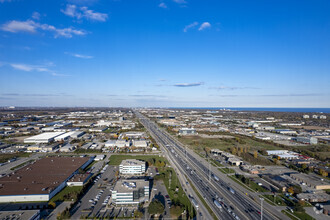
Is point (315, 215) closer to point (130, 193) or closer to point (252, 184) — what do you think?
point (252, 184)

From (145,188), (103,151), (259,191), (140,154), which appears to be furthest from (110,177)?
(259,191)

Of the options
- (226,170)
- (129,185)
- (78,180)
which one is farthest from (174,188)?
(78,180)

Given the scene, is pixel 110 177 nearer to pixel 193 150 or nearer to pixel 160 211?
pixel 160 211

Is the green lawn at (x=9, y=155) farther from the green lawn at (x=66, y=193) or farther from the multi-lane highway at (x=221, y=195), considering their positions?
the multi-lane highway at (x=221, y=195)

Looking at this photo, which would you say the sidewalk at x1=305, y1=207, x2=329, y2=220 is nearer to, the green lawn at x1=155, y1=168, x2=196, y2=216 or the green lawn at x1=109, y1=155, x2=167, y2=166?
the green lawn at x1=155, y1=168, x2=196, y2=216

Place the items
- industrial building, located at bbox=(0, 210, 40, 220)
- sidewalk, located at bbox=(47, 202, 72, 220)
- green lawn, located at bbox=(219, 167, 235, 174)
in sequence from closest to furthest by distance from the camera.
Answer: industrial building, located at bbox=(0, 210, 40, 220)
sidewalk, located at bbox=(47, 202, 72, 220)
green lawn, located at bbox=(219, 167, 235, 174)

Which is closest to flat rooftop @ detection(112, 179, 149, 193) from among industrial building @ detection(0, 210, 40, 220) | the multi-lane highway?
industrial building @ detection(0, 210, 40, 220)

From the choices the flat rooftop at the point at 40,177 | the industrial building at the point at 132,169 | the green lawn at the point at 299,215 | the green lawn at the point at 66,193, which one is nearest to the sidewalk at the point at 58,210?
the green lawn at the point at 66,193
